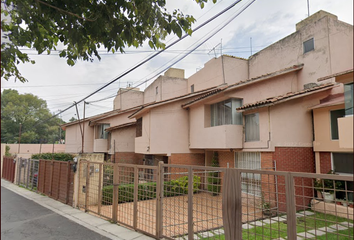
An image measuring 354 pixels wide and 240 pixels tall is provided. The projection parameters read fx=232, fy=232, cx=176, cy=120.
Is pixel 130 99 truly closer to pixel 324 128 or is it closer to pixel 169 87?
pixel 169 87

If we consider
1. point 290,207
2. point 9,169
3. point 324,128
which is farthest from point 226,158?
point 9,169

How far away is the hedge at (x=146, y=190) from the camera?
530 cm

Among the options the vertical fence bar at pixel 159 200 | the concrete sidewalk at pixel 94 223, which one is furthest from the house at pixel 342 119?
the concrete sidewalk at pixel 94 223

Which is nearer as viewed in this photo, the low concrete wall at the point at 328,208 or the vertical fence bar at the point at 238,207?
the low concrete wall at the point at 328,208

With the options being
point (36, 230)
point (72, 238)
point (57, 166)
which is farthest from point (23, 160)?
point (72, 238)

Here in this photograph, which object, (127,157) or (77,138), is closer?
(127,157)

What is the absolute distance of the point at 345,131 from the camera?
3.47ft

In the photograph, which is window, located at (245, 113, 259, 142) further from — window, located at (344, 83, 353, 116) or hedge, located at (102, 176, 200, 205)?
window, located at (344, 83, 353, 116)

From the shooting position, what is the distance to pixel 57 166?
1041 cm

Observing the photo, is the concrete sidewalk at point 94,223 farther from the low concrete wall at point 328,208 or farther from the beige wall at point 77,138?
the beige wall at point 77,138

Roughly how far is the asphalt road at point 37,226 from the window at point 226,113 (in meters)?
8.06

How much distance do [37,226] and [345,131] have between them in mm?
7579

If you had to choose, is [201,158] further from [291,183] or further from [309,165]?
[291,183]

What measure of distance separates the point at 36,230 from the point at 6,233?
63 cm
